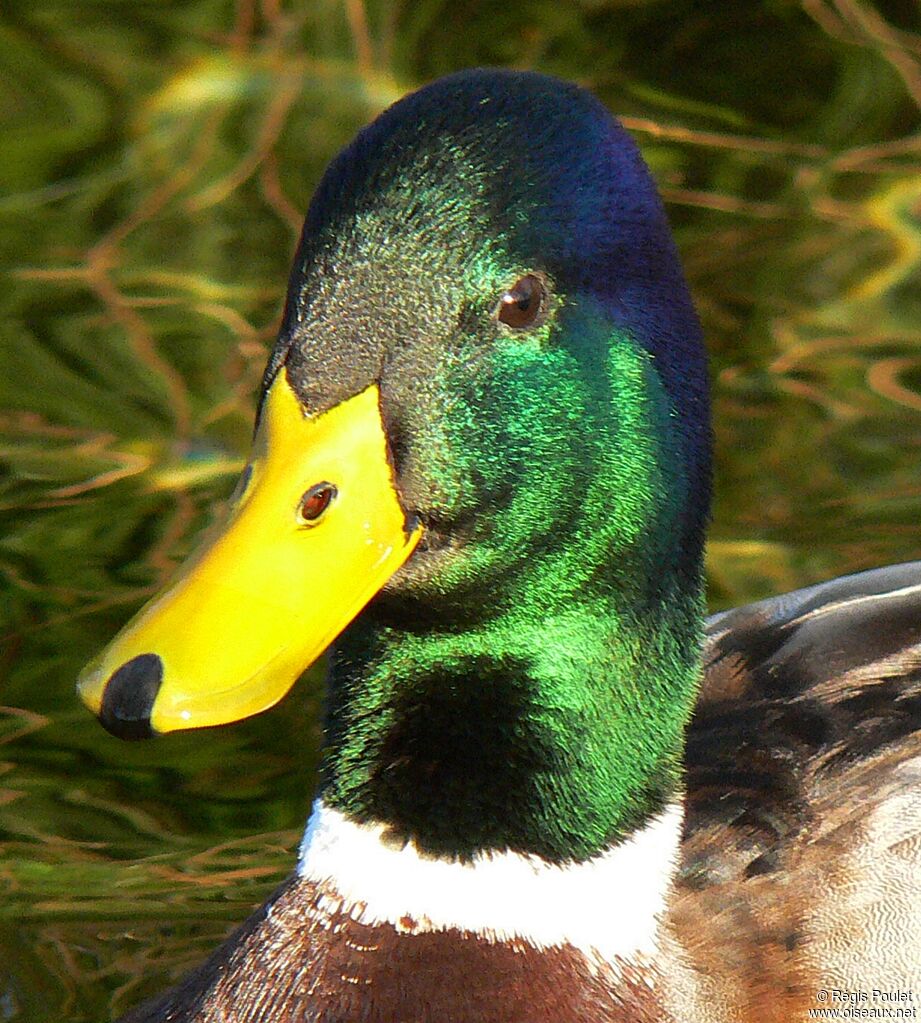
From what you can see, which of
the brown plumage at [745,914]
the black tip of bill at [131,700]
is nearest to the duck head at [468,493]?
the black tip of bill at [131,700]

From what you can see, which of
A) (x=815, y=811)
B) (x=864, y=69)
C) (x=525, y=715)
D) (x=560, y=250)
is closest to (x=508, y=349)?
(x=560, y=250)

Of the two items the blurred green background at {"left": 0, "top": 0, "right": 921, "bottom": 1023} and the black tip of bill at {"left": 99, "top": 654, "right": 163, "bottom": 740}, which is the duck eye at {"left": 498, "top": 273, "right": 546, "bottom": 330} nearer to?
the black tip of bill at {"left": 99, "top": 654, "right": 163, "bottom": 740}

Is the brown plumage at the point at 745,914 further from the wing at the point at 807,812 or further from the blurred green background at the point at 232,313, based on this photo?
the blurred green background at the point at 232,313

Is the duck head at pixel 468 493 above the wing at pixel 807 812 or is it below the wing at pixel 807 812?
above

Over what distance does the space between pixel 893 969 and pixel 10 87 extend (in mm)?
4249

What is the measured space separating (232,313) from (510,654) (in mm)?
2988

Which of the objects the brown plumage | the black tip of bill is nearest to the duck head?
the black tip of bill

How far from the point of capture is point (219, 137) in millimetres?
6344

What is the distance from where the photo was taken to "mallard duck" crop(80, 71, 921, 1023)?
263 cm

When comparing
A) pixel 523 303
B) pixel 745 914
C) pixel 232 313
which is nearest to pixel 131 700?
pixel 523 303

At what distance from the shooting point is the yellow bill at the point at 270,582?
2.51m

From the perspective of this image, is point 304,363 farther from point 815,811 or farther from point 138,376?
point 138,376

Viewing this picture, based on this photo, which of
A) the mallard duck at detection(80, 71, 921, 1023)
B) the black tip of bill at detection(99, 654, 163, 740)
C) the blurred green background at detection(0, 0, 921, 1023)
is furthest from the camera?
the blurred green background at detection(0, 0, 921, 1023)

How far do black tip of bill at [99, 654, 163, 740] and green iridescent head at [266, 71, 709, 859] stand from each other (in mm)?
388
